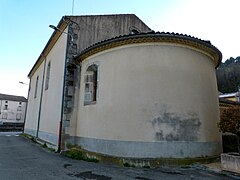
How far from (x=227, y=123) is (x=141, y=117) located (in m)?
3.07

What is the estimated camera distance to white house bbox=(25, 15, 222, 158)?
7.68m

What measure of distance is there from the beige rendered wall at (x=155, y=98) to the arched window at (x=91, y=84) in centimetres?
92

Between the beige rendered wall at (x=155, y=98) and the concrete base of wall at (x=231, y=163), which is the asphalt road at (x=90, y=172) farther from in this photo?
the beige rendered wall at (x=155, y=98)

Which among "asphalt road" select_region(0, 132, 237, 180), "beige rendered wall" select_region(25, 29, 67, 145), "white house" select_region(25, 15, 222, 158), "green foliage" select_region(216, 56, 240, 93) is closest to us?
"asphalt road" select_region(0, 132, 237, 180)

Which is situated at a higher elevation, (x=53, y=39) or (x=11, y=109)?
(x=53, y=39)

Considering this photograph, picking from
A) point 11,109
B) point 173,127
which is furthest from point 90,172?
point 11,109

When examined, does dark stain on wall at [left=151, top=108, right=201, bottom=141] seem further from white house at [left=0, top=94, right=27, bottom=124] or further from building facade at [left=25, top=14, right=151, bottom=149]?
white house at [left=0, top=94, right=27, bottom=124]

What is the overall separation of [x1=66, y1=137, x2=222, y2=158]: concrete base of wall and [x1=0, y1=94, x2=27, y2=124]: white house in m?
52.0

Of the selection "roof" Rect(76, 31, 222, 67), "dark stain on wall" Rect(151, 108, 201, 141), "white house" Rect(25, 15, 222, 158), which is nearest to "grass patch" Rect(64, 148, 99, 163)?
"white house" Rect(25, 15, 222, 158)

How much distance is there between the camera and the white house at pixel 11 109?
169ft

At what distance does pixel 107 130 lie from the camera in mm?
8336

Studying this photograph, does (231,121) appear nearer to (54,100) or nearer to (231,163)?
(231,163)

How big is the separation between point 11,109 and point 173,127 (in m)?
56.1

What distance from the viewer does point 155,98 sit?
7867mm
